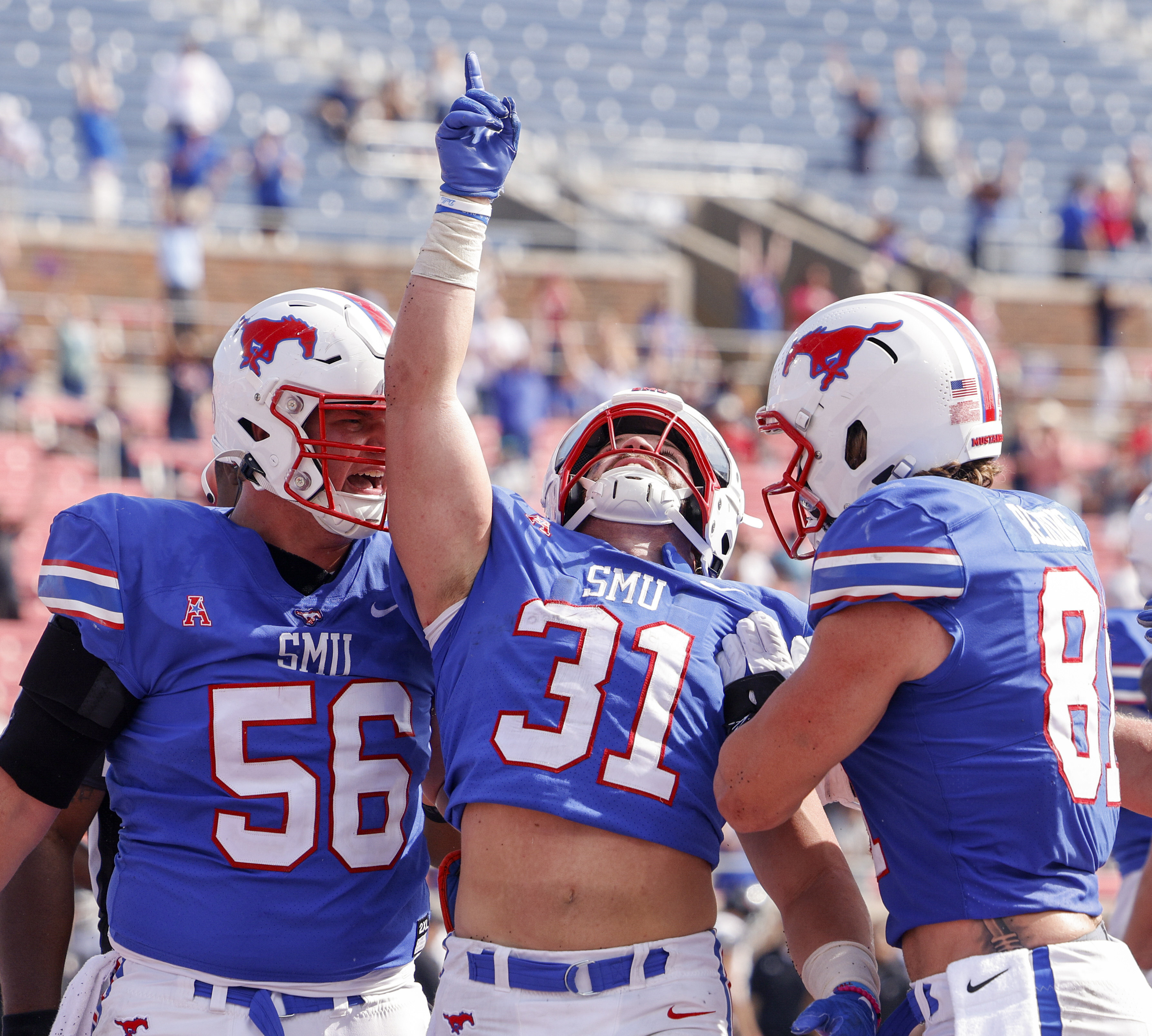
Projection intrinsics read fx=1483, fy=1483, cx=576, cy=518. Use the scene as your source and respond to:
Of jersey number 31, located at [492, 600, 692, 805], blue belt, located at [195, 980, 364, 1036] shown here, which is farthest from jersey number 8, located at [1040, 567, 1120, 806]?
blue belt, located at [195, 980, 364, 1036]

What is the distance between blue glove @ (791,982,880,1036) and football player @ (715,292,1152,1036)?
0.08 metres

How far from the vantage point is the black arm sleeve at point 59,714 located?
2.89 meters

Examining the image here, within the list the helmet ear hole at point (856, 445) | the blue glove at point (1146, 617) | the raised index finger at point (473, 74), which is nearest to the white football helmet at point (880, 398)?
the helmet ear hole at point (856, 445)

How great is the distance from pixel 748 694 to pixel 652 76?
816 inches

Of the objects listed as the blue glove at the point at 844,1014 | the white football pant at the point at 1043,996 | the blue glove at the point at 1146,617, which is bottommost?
the blue glove at the point at 844,1014

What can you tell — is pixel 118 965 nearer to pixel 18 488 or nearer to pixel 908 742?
pixel 908 742

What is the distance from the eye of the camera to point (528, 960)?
2650mm

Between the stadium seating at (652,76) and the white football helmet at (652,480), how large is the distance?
14040mm

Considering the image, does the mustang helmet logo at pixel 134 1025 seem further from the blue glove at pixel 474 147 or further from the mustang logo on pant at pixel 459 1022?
the blue glove at pixel 474 147

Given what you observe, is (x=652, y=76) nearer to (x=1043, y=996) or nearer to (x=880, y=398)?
(x=880, y=398)

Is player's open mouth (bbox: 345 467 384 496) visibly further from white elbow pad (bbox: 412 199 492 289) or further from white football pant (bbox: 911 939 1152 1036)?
white football pant (bbox: 911 939 1152 1036)

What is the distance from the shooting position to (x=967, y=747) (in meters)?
2.57

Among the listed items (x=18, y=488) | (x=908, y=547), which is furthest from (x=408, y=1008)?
(x=18, y=488)

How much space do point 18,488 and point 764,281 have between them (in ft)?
28.2
